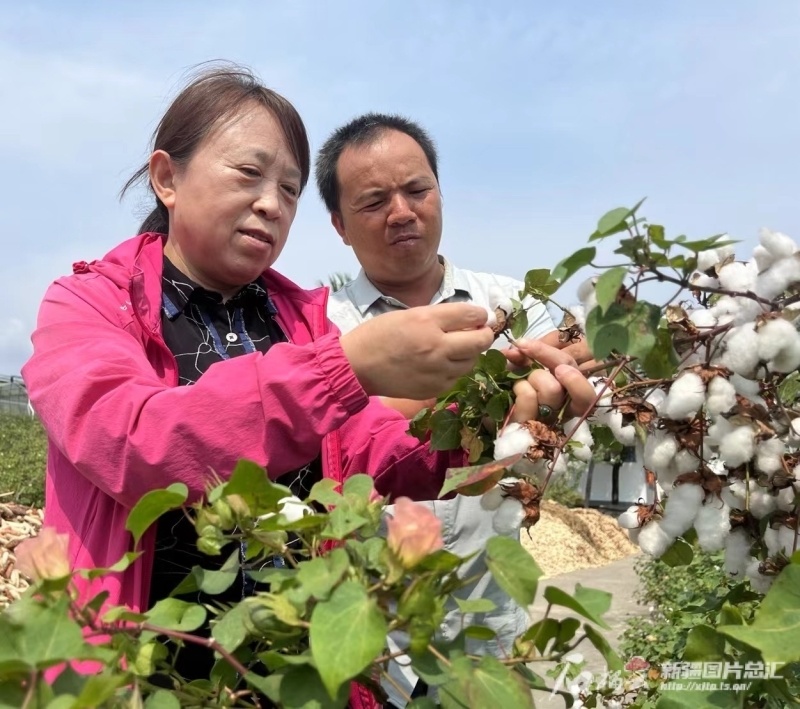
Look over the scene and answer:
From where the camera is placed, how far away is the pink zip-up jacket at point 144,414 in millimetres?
965

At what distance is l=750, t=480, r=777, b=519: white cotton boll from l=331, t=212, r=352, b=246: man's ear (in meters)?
2.00

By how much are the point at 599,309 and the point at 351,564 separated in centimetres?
29

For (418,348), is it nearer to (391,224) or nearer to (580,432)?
(580,432)

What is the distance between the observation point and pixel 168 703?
619mm

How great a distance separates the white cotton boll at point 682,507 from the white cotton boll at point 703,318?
142mm

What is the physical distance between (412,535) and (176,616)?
22 centimetres

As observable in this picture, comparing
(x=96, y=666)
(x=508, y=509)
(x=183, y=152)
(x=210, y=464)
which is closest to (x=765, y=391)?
(x=508, y=509)

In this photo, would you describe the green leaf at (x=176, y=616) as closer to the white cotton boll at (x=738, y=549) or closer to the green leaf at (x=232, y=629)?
the green leaf at (x=232, y=629)

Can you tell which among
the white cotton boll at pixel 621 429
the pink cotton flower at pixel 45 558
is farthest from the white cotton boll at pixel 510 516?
the pink cotton flower at pixel 45 558

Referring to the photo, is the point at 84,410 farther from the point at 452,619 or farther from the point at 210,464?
the point at 452,619

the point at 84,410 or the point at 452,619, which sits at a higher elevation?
the point at 84,410

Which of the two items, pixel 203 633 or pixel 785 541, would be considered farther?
pixel 203 633

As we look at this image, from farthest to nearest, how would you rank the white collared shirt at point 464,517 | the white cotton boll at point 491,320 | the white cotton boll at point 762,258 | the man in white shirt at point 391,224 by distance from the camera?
the man in white shirt at point 391,224 → the white collared shirt at point 464,517 → the white cotton boll at point 491,320 → the white cotton boll at point 762,258

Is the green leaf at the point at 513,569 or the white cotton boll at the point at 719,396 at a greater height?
the white cotton boll at the point at 719,396
